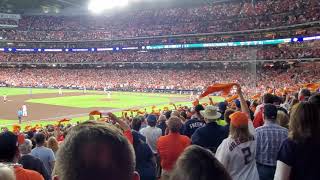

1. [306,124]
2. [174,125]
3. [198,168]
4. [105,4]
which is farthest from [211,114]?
[105,4]

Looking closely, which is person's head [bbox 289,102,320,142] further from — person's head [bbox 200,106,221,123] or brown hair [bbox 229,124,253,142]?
person's head [bbox 200,106,221,123]

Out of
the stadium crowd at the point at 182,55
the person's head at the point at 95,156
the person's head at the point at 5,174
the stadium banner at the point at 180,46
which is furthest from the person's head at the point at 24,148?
the stadium banner at the point at 180,46

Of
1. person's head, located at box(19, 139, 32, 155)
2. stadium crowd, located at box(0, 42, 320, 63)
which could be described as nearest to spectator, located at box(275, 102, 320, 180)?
person's head, located at box(19, 139, 32, 155)

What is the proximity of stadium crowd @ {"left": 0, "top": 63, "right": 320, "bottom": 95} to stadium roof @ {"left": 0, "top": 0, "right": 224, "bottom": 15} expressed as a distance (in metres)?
17.8

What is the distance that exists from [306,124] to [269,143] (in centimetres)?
191

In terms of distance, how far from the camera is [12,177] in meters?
2.68

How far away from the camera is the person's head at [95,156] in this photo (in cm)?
201

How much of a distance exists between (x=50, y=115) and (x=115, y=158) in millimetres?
38243

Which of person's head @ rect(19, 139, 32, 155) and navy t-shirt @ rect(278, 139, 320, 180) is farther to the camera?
person's head @ rect(19, 139, 32, 155)

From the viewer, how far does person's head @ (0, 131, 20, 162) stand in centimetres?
450

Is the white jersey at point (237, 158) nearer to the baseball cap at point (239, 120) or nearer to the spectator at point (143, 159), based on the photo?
the baseball cap at point (239, 120)

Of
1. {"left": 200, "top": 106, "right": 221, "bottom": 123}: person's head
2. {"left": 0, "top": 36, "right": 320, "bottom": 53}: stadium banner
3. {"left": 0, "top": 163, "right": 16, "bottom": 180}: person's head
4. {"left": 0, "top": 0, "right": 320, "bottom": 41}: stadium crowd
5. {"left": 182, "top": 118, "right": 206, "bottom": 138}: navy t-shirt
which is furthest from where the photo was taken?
{"left": 0, "top": 0, "right": 320, "bottom": 41}: stadium crowd

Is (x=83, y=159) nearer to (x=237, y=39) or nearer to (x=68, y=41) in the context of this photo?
(x=237, y=39)

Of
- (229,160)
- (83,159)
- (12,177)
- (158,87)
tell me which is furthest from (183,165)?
(158,87)
